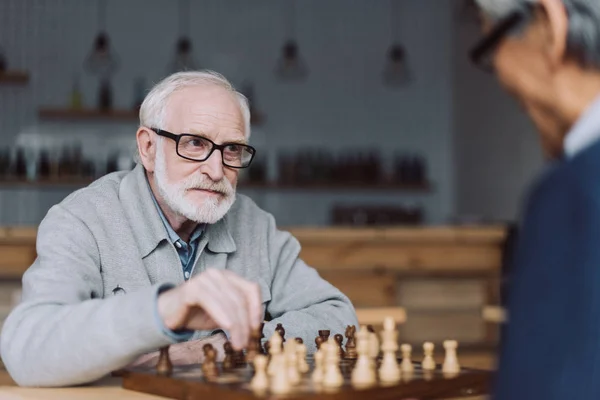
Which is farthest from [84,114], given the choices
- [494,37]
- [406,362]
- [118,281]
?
[494,37]

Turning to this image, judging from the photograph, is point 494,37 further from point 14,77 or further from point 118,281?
point 14,77

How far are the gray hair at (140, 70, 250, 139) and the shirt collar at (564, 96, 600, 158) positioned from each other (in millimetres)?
1262

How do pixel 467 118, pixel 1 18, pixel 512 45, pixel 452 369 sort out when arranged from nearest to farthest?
pixel 512 45 < pixel 452 369 < pixel 1 18 < pixel 467 118

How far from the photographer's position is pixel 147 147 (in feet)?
6.81

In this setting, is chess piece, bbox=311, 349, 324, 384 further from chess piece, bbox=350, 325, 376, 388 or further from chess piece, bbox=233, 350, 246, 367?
chess piece, bbox=233, 350, 246, 367

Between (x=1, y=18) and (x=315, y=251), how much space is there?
368 centimetres

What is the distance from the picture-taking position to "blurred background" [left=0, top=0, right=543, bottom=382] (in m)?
6.79

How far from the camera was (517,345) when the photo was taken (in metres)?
0.80

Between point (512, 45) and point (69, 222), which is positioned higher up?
point (512, 45)

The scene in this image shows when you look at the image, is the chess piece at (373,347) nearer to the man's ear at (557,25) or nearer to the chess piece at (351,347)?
the chess piece at (351,347)

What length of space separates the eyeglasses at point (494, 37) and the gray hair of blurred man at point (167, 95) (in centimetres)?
106

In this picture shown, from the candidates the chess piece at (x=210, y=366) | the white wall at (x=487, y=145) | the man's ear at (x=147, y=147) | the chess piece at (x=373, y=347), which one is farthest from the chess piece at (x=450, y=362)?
the white wall at (x=487, y=145)

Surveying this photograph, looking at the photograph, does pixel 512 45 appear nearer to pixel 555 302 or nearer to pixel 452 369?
pixel 555 302

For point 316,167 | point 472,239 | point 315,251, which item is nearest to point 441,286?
point 472,239
